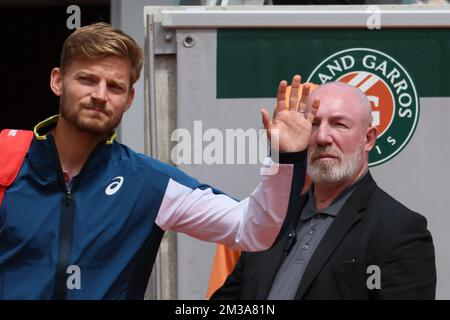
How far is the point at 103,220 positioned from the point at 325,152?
1.04m

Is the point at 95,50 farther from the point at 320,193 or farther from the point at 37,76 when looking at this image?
the point at 37,76

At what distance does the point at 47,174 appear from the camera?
3.13 m

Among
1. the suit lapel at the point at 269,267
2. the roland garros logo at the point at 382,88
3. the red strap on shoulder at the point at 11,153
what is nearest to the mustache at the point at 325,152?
the suit lapel at the point at 269,267

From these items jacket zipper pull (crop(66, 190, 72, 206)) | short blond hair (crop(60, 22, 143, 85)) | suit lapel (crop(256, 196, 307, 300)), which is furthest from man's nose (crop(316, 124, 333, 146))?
jacket zipper pull (crop(66, 190, 72, 206))

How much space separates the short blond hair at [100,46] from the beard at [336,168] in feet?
2.72

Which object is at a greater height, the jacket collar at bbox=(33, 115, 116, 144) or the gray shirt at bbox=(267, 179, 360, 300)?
the jacket collar at bbox=(33, 115, 116, 144)

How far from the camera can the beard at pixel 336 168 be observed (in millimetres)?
3771

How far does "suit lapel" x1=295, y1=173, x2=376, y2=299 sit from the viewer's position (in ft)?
11.7

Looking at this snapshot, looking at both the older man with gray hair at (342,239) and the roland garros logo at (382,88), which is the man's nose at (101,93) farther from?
the roland garros logo at (382,88)

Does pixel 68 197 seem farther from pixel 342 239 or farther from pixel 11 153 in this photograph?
pixel 342 239

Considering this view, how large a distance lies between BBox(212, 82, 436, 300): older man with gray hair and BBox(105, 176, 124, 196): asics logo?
0.58m

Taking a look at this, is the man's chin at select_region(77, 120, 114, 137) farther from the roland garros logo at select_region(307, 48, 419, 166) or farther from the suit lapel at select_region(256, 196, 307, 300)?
the roland garros logo at select_region(307, 48, 419, 166)
